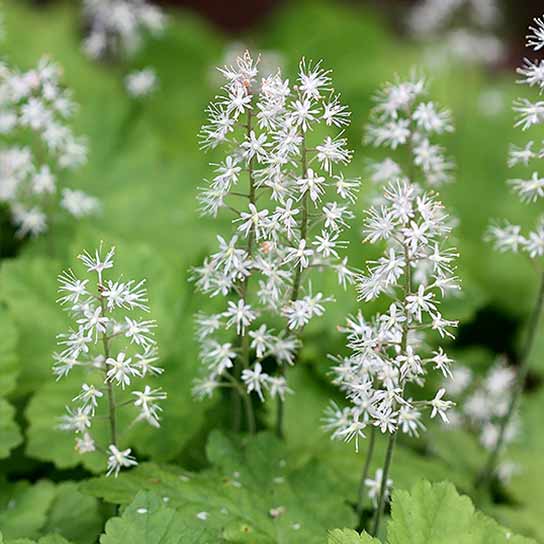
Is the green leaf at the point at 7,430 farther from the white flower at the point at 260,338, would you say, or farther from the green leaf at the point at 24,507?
the white flower at the point at 260,338

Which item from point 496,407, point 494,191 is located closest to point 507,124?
point 494,191

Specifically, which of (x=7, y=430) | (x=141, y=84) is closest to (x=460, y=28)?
(x=141, y=84)

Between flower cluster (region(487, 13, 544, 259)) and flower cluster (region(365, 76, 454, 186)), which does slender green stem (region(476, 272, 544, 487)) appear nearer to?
flower cluster (region(487, 13, 544, 259))

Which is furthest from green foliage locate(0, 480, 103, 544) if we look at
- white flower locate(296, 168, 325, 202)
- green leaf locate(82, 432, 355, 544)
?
white flower locate(296, 168, 325, 202)

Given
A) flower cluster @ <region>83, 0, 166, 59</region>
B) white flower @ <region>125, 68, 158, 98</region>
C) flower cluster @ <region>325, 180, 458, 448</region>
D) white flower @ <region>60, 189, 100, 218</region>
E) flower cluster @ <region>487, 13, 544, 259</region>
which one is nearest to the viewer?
flower cluster @ <region>325, 180, 458, 448</region>

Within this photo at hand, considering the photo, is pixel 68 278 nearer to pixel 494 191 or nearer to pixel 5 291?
pixel 5 291

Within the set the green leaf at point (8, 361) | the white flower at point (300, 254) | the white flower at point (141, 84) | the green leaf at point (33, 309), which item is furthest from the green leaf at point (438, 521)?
the white flower at point (141, 84)
